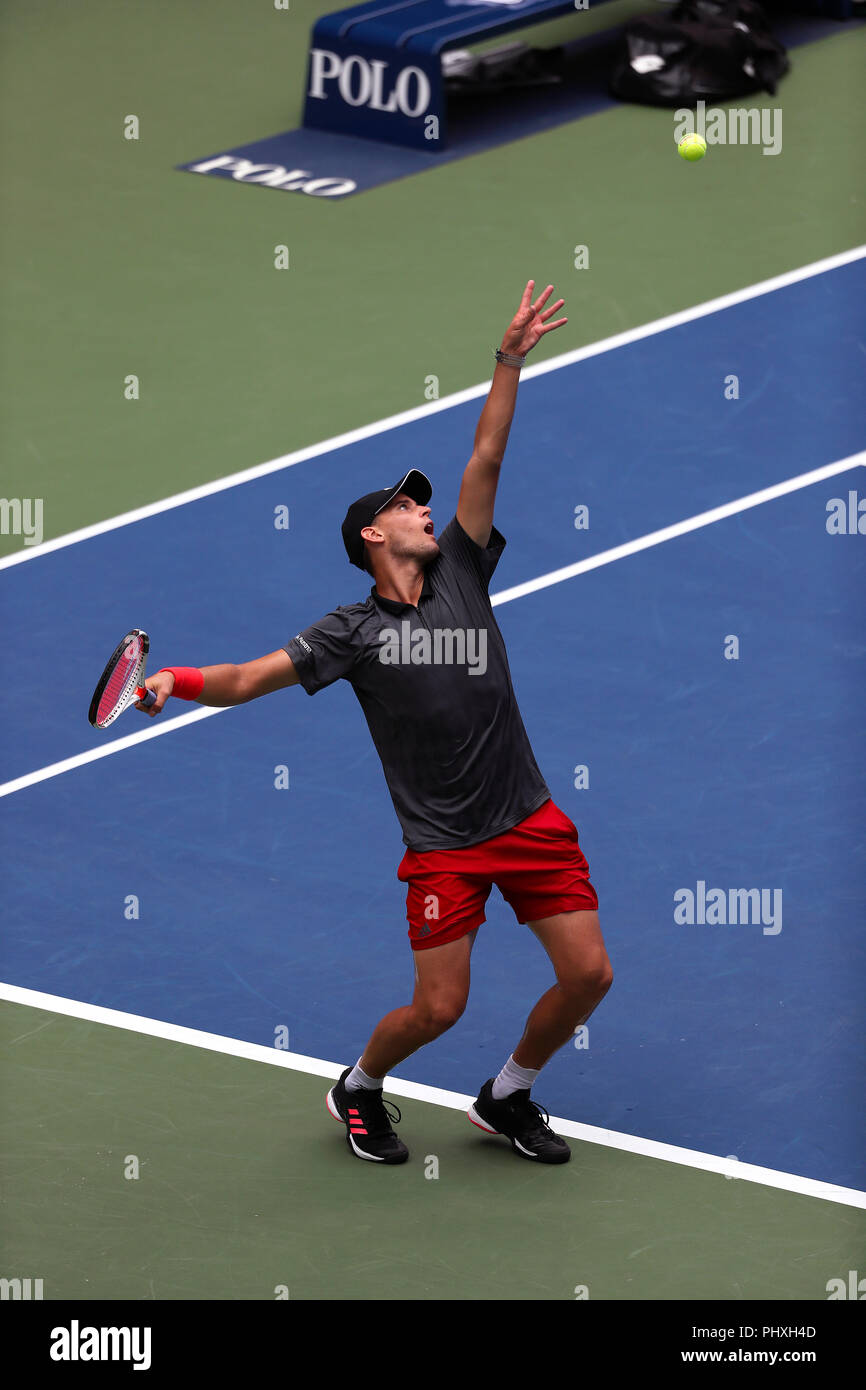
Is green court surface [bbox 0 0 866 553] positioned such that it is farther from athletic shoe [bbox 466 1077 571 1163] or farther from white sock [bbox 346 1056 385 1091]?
athletic shoe [bbox 466 1077 571 1163]

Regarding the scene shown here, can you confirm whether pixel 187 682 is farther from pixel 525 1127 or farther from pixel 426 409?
pixel 426 409

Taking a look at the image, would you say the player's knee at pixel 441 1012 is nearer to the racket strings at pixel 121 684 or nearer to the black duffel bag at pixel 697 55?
the racket strings at pixel 121 684

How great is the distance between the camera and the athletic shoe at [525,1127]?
8.27 m

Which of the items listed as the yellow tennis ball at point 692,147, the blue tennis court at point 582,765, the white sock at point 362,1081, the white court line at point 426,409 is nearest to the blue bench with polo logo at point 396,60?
the yellow tennis ball at point 692,147

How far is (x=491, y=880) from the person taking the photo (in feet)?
26.2

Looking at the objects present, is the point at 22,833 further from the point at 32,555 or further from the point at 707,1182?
the point at 707,1182

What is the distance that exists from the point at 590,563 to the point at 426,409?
6.74 feet

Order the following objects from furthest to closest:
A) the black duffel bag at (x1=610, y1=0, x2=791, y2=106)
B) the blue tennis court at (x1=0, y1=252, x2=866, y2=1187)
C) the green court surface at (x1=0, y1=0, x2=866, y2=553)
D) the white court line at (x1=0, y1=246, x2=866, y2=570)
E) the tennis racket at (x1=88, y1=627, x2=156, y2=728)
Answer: the black duffel bag at (x1=610, y1=0, x2=791, y2=106) → the green court surface at (x1=0, y1=0, x2=866, y2=553) → the white court line at (x1=0, y1=246, x2=866, y2=570) → the blue tennis court at (x1=0, y1=252, x2=866, y2=1187) → the tennis racket at (x1=88, y1=627, x2=156, y2=728)

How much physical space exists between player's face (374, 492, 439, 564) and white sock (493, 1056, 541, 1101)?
6.10ft

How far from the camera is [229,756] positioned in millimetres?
10883

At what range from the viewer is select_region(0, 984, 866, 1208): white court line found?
808 centimetres

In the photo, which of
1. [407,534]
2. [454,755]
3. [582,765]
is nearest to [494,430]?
[407,534]

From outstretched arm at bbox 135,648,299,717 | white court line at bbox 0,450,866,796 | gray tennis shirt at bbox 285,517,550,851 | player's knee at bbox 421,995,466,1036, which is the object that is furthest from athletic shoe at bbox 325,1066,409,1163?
white court line at bbox 0,450,866,796

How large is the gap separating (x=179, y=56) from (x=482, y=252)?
5.13 meters
